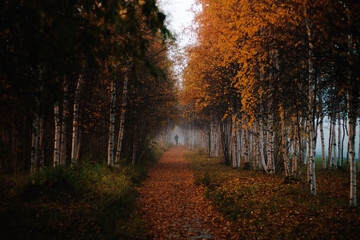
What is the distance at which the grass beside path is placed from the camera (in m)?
5.60

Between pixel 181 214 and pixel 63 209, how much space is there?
4237 mm

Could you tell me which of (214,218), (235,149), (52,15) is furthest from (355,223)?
(235,149)

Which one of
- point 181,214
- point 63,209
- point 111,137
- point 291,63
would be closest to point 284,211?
point 181,214

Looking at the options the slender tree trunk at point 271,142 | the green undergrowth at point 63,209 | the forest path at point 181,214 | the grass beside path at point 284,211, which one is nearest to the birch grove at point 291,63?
the slender tree trunk at point 271,142

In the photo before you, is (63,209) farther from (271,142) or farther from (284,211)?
(271,142)

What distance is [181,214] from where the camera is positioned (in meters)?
8.36

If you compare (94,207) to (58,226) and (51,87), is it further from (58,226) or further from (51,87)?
(51,87)

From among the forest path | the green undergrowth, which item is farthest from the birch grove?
the green undergrowth

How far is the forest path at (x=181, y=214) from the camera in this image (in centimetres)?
657

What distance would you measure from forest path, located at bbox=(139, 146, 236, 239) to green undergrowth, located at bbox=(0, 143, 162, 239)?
722 millimetres

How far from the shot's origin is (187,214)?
835 centimetres

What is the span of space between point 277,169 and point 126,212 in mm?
11984

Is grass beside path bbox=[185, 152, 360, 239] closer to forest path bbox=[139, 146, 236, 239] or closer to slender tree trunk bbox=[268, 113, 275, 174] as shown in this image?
forest path bbox=[139, 146, 236, 239]

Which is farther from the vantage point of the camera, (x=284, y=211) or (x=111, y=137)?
(x=111, y=137)
